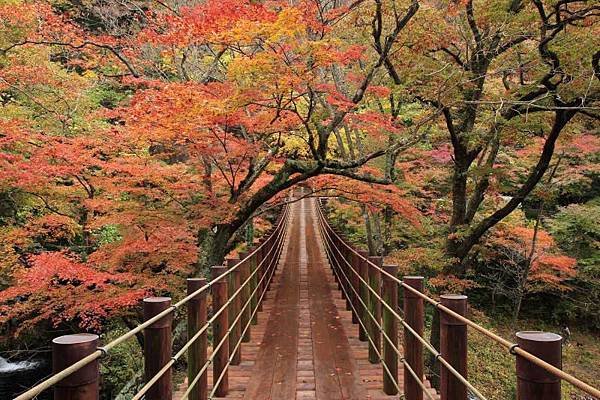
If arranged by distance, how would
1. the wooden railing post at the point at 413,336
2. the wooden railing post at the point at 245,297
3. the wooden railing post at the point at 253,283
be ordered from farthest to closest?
the wooden railing post at the point at 253,283 < the wooden railing post at the point at 245,297 < the wooden railing post at the point at 413,336

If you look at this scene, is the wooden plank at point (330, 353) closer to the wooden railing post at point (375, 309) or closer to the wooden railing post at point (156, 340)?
the wooden railing post at point (375, 309)

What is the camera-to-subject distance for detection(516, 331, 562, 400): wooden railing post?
1681mm

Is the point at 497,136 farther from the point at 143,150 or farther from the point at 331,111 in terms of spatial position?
the point at 143,150

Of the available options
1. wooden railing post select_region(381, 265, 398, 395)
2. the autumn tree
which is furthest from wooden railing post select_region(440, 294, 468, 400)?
the autumn tree

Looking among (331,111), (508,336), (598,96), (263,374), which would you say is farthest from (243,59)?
(508,336)

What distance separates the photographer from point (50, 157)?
9.59 m

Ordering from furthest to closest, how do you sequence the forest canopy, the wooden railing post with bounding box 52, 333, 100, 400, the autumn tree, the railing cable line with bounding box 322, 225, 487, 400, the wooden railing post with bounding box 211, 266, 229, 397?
the forest canopy → the autumn tree → the wooden railing post with bounding box 211, 266, 229, 397 → the railing cable line with bounding box 322, 225, 487, 400 → the wooden railing post with bounding box 52, 333, 100, 400

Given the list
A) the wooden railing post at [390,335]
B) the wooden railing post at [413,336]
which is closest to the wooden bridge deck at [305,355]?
the wooden railing post at [390,335]

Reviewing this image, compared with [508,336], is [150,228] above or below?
above

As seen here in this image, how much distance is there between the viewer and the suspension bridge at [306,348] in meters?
1.70

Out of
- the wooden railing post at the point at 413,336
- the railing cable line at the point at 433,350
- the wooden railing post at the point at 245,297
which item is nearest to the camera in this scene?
the railing cable line at the point at 433,350

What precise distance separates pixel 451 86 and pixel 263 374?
6.13 metres

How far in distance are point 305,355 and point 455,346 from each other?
3.07 meters

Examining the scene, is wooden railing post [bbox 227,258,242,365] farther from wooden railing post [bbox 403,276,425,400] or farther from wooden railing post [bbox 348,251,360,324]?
wooden railing post [bbox 403,276,425,400]
